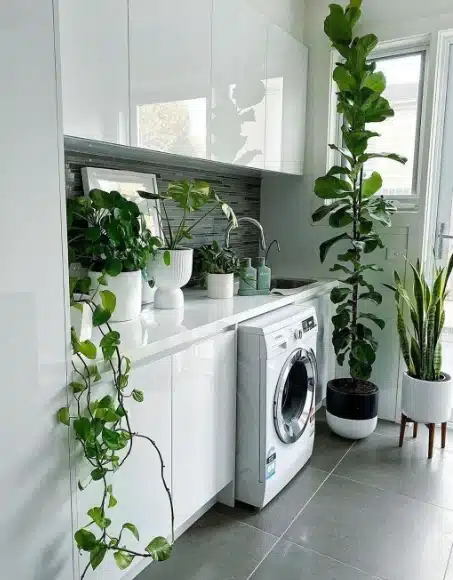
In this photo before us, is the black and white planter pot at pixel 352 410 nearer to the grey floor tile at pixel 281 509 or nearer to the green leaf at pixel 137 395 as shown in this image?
the grey floor tile at pixel 281 509

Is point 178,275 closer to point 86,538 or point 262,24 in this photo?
point 86,538

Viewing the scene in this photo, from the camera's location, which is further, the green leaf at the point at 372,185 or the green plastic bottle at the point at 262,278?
the green leaf at the point at 372,185

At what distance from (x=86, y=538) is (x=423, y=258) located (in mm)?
2354

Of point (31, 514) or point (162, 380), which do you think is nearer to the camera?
point (31, 514)

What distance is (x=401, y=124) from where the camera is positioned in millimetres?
2807

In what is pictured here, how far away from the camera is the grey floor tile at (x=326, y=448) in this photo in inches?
94.7

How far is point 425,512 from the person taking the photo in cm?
201

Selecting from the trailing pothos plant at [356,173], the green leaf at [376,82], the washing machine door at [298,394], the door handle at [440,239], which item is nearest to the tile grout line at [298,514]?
the washing machine door at [298,394]

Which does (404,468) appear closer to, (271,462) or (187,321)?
(271,462)

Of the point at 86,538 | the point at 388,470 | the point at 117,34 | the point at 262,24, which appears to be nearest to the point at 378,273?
the point at 388,470

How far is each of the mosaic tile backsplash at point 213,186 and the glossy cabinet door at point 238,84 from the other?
360 mm

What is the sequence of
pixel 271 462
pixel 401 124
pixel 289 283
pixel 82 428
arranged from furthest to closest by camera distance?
pixel 289 283 → pixel 401 124 → pixel 271 462 → pixel 82 428

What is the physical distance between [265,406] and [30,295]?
115 centimetres

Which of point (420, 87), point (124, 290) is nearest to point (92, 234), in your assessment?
point (124, 290)
